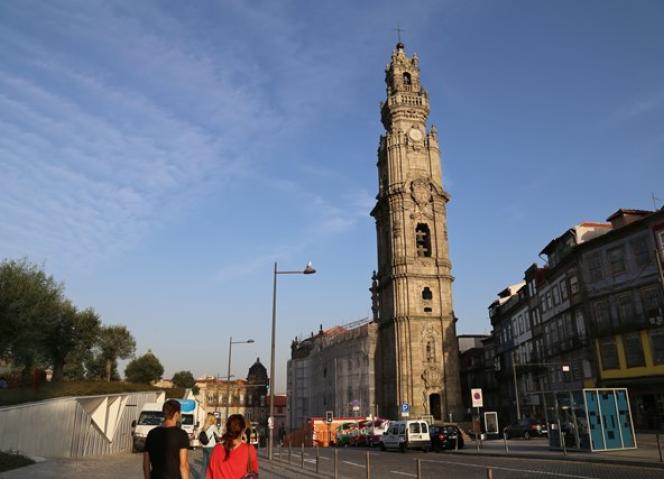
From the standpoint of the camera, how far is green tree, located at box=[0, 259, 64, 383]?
3816 cm

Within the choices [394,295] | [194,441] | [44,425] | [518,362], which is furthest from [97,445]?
[518,362]

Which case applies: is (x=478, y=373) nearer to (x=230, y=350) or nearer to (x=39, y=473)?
(x=230, y=350)

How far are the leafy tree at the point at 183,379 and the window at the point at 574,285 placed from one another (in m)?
92.6

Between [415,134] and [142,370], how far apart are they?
60783mm

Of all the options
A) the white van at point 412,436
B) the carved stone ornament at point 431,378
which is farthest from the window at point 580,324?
the white van at point 412,436

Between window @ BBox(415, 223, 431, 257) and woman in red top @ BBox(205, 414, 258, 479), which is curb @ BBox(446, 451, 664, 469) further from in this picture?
window @ BBox(415, 223, 431, 257)

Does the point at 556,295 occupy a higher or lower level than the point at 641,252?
lower

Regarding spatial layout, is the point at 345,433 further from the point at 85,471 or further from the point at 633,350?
the point at 85,471

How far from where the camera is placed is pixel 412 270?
56.2m

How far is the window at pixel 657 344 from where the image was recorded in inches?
1332

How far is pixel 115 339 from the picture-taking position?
229 ft

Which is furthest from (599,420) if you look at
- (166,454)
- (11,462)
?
(11,462)

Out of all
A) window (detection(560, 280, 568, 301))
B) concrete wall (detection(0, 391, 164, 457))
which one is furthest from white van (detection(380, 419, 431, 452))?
window (detection(560, 280, 568, 301))

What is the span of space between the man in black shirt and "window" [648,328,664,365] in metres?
35.7
